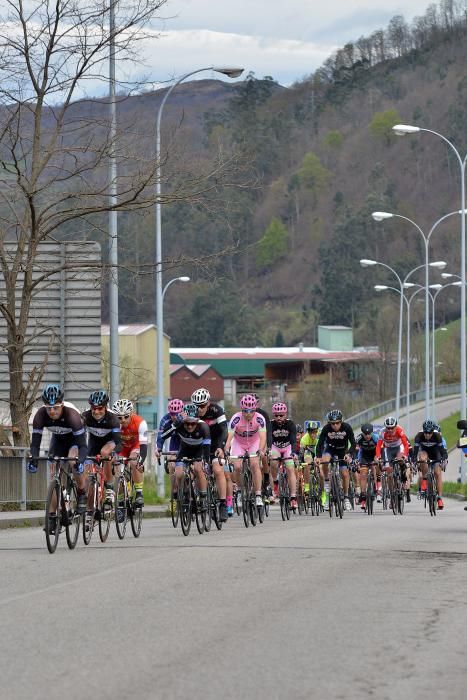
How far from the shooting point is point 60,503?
611 inches

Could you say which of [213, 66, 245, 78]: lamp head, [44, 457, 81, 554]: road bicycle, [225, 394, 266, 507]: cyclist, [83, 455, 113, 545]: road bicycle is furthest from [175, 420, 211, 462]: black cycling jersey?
[213, 66, 245, 78]: lamp head

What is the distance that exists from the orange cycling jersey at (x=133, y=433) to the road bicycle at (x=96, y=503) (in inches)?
41.6

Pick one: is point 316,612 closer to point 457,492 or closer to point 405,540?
point 405,540

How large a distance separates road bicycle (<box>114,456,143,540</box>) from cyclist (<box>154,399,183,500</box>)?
65 cm

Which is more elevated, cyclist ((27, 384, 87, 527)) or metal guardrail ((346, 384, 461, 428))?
metal guardrail ((346, 384, 461, 428))

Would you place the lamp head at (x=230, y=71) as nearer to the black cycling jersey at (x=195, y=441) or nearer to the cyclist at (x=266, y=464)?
the cyclist at (x=266, y=464)

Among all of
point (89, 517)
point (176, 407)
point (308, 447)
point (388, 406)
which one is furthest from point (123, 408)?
point (388, 406)

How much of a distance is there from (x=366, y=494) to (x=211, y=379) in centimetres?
11642

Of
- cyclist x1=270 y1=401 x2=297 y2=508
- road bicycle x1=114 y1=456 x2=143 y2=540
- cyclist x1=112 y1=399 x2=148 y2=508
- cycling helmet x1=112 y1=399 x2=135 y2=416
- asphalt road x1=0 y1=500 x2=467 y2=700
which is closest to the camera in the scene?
asphalt road x1=0 y1=500 x2=467 y2=700

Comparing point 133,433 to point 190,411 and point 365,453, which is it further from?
point 365,453

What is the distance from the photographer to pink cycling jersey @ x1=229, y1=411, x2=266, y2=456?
2112 cm

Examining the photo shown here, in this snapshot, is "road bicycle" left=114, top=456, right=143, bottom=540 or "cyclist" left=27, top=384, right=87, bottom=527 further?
"road bicycle" left=114, top=456, right=143, bottom=540

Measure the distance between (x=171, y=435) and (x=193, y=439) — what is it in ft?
1.68

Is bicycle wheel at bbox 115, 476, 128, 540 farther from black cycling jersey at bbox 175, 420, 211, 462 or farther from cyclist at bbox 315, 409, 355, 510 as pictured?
cyclist at bbox 315, 409, 355, 510
